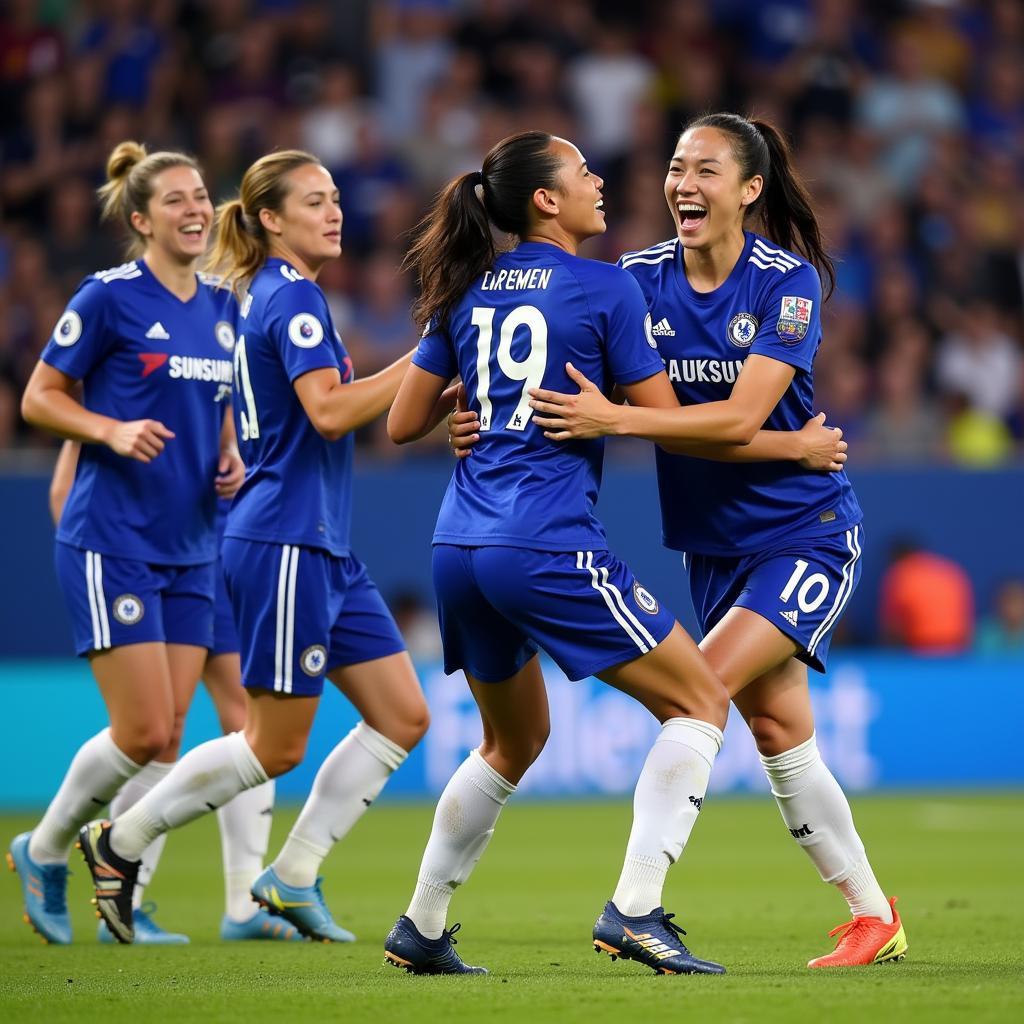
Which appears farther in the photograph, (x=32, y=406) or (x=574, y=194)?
(x=32, y=406)

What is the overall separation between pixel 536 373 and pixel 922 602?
8.90 meters

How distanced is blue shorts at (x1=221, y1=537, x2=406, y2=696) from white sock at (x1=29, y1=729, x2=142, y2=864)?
706 mm

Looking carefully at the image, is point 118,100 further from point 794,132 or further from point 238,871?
point 238,871

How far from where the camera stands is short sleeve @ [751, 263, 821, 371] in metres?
5.00

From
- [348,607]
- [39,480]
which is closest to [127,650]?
[348,607]

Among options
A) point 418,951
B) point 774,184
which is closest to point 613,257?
point 774,184

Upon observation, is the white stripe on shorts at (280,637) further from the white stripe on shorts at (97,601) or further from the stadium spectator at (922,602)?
the stadium spectator at (922,602)

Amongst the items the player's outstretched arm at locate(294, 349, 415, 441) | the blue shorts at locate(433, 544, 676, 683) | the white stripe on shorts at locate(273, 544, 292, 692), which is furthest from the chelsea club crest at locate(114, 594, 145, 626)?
the blue shorts at locate(433, 544, 676, 683)

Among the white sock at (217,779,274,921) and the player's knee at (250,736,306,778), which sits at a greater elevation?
the player's knee at (250,736,306,778)

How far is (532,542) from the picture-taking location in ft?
15.1

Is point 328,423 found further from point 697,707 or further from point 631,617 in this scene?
point 697,707

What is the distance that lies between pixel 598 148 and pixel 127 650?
379 inches

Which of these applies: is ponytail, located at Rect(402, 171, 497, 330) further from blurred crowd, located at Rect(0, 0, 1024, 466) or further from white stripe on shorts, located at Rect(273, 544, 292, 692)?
blurred crowd, located at Rect(0, 0, 1024, 466)

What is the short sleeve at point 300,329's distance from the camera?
569 centimetres
